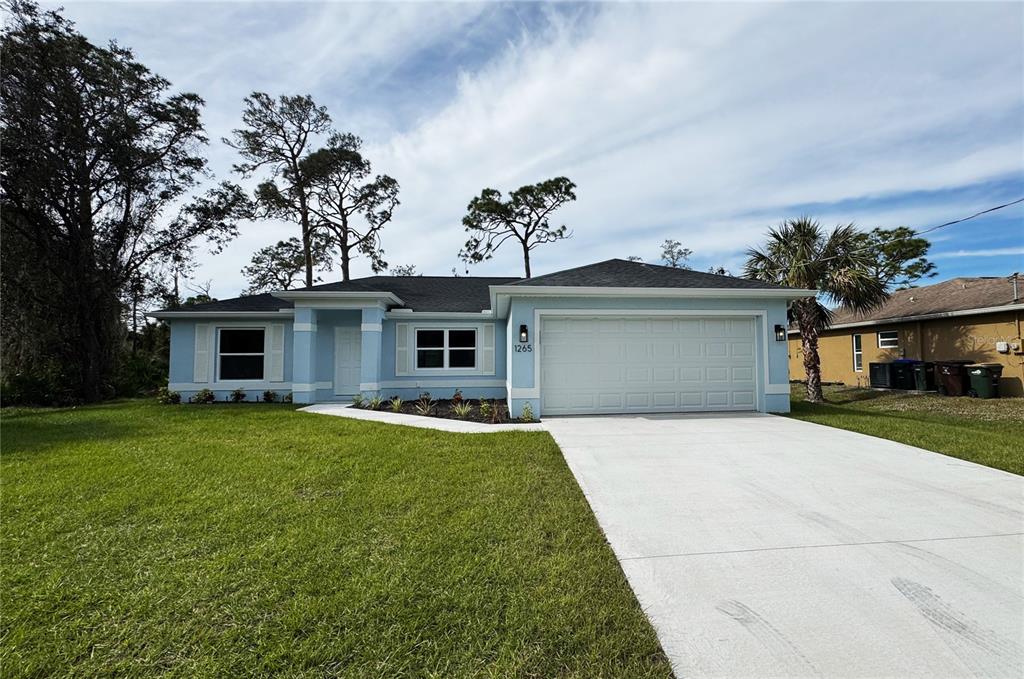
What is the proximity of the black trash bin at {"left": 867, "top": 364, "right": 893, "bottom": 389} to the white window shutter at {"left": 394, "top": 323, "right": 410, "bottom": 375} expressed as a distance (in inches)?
655

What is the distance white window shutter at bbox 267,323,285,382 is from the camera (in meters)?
12.9

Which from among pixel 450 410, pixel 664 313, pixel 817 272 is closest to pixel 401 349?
pixel 450 410

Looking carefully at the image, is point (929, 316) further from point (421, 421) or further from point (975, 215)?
point (421, 421)

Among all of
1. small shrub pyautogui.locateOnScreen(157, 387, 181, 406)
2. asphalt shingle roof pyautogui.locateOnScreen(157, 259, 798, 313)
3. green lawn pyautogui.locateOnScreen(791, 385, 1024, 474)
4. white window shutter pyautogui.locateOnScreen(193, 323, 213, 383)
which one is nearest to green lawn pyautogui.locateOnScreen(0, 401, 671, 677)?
asphalt shingle roof pyautogui.locateOnScreen(157, 259, 798, 313)

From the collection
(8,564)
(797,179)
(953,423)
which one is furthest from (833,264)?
(8,564)

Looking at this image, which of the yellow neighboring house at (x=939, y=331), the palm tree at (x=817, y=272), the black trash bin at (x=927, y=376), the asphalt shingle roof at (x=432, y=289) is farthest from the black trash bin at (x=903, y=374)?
the asphalt shingle roof at (x=432, y=289)

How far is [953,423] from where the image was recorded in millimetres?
8586

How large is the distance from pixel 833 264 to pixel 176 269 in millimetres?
23626

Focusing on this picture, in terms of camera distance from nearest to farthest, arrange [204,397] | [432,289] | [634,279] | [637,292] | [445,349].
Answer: [637,292]
[634,279]
[204,397]
[445,349]
[432,289]

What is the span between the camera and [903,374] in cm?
1483

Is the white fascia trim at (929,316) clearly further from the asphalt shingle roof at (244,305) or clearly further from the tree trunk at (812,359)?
the asphalt shingle roof at (244,305)

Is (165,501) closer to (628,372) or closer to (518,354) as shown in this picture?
(518,354)

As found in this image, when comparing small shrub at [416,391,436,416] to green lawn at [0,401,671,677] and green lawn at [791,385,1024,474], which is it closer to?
green lawn at [0,401,671,677]

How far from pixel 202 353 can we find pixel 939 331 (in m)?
23.6
